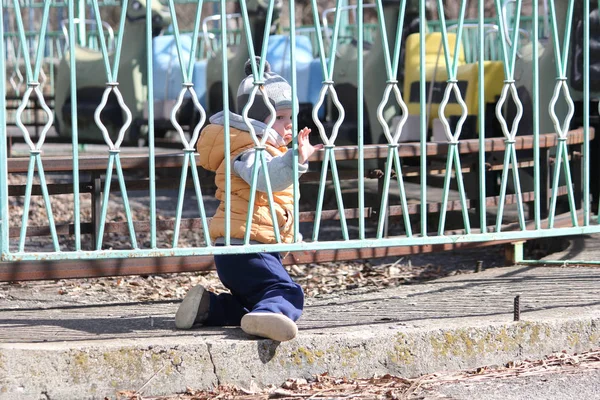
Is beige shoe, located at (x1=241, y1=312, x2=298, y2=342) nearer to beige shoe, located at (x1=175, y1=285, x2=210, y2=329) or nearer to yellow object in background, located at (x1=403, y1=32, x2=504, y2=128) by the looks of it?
beige shoe, located at (x1=175, y1=285, x2=210, y2=329)

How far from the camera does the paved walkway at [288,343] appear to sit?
→ 3334 mm

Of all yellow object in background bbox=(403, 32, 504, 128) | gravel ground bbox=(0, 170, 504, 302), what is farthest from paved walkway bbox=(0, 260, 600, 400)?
yellow object in background bbox=(403, 32, 504, 128)

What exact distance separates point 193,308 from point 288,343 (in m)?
0.40

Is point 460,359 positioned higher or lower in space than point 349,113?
lower

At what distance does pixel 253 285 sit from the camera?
372 cm

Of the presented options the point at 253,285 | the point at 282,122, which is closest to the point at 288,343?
the point at 253,285

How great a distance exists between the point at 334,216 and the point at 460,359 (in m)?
1.87

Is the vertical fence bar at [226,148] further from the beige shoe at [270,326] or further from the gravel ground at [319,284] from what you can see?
the gravel ground at [319,284]

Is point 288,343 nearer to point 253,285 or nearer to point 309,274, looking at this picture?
point 253,285

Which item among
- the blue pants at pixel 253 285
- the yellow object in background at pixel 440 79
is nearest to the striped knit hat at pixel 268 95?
the blue pants at pixel 253 285

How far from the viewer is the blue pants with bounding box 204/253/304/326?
3.69m

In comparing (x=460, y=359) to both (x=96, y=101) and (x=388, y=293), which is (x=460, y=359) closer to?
(x=388, y=293)

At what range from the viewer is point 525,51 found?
689cm

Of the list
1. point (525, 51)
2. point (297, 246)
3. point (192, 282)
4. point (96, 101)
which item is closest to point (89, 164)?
point (192, 282)
